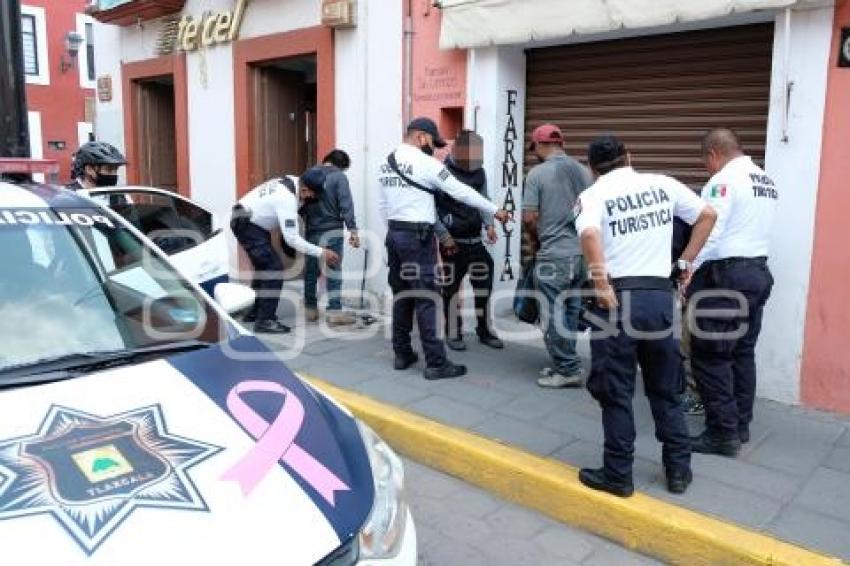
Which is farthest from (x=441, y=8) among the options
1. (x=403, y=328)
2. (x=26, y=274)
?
(x=26, y=274)

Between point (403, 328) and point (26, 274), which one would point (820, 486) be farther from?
point (26, 274)

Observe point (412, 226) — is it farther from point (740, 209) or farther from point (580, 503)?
point (580, 503)

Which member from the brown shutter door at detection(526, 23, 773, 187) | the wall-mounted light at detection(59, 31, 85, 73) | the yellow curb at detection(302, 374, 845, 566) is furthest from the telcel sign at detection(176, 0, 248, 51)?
the wall-mounted light at detection(59, 31, 85, 73)

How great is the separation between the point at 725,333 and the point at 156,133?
972 centimetres

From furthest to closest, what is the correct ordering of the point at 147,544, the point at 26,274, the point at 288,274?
the point at 288,274 < the point at 26,274 < the point at 147,544

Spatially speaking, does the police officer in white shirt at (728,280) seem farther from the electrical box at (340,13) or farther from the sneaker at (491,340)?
the electrical box at (340,13)

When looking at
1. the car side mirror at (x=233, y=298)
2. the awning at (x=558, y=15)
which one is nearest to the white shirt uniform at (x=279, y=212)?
the awning at (x=558, y=15)

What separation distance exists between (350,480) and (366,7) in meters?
5.89

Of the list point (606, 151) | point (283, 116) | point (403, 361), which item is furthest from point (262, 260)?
point (606, 151)

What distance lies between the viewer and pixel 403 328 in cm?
546

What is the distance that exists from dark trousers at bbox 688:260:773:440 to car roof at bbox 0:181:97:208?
307 cm

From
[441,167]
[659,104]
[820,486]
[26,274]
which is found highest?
[659,104]

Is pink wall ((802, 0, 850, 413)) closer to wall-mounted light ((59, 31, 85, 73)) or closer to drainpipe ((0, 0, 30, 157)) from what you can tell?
drainpipe ((0, 0, 30, 157))

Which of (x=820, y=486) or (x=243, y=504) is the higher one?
(x=243, y=504)
